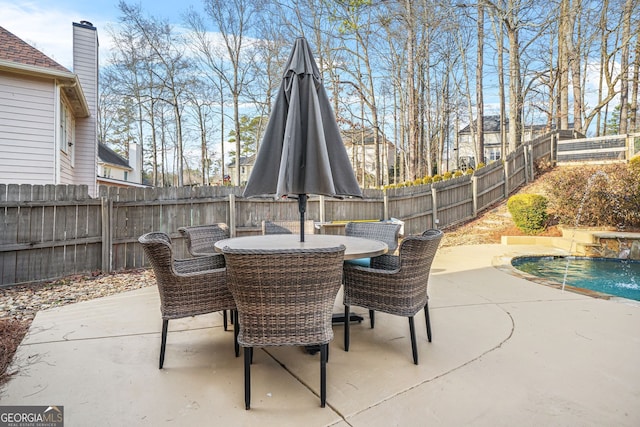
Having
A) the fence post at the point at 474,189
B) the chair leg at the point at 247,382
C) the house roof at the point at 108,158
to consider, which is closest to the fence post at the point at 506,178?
the fence post at the point at 474,189

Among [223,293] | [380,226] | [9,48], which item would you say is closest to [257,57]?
[9,48]

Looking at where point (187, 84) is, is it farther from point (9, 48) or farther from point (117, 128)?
point (9, 48)

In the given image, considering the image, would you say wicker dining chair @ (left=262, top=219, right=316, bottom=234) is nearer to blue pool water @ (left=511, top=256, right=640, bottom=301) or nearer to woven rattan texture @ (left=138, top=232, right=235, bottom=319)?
woven rattan texture @ (left=138, top=232, right=235, bottom=319)

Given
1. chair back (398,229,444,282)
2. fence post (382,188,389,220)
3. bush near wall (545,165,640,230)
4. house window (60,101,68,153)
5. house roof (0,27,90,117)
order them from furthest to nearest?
fence post (382,188,389,220), house window (60,101,68,153), bush near wall (545,165,640,230), house roof (0,27,90,117), chair back (398,229,444,282)

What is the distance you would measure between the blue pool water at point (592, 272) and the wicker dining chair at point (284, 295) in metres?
4.03

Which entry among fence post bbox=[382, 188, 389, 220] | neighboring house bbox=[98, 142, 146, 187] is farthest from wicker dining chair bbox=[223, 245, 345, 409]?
neighboring house bbox=[98, 142, 146, 187]

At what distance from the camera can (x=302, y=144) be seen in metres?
2.67

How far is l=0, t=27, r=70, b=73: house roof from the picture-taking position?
6.18 meters

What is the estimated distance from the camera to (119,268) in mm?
5309

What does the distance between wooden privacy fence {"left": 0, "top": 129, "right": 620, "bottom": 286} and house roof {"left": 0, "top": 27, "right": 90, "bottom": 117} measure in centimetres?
320

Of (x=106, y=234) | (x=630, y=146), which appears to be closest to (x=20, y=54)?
(x=106, y=234)

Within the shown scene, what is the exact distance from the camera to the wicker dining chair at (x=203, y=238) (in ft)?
10.1

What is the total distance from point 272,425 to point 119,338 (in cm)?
170

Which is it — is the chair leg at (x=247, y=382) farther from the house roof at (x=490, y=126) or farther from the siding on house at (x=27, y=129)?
the house roof at (x=490, y=126)
